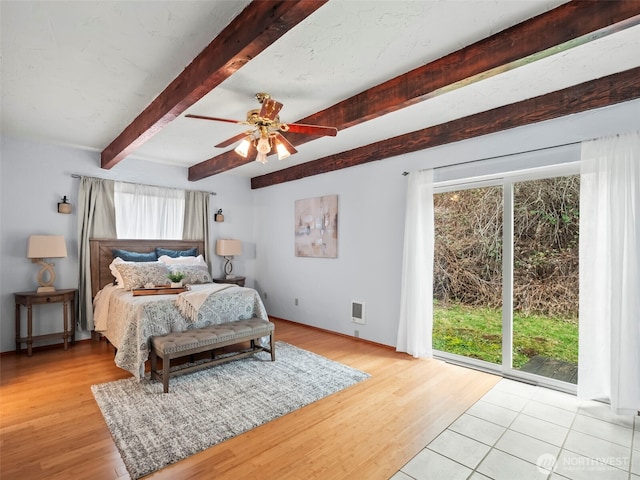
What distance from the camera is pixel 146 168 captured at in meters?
5.00

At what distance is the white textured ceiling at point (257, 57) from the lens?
70.4 inches

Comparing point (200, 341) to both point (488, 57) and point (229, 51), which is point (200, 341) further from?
point (488, 57)

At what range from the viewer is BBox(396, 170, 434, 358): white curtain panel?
3736 mm

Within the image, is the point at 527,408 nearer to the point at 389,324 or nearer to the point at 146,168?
the point at 389,324

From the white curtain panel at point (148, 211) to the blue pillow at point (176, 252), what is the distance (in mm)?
270

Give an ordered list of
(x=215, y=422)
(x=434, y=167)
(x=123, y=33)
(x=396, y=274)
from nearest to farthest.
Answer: (x=123, y=33)
(x=215, y=422)
(x=434, y=167)
(x=396, y=274)

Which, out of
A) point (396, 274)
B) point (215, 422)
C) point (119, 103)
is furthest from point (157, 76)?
point (396, 274)

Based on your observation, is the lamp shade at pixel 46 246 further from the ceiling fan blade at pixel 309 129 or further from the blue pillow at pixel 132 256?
the ceiling fan blade at pixel 309 129

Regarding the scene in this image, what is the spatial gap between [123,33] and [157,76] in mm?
509

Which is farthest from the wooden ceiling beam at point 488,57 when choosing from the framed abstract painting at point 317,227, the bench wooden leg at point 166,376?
the bench wooden leg at point 166,376

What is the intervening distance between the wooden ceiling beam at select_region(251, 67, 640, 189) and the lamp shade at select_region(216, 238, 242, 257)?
2167 mm

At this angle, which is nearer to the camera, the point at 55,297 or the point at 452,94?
the point at 452,94

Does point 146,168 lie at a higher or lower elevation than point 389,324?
higher

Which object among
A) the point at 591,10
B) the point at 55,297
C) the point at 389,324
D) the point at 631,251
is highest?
the point at 591,10
